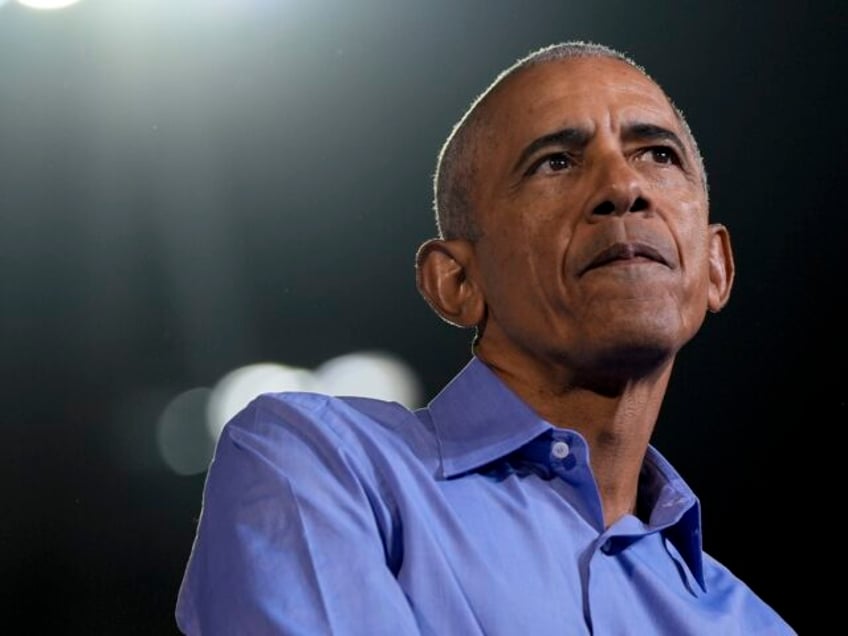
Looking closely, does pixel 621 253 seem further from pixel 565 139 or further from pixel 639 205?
pixel 565 139

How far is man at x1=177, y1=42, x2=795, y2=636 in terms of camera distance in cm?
115

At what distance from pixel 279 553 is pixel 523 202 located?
624 mm

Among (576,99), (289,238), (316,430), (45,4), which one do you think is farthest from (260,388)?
(316,430)

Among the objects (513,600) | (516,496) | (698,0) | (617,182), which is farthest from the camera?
(698,0)

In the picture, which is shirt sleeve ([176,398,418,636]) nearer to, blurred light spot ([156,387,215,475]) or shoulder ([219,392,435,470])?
shoulder ([219,392,435,470])

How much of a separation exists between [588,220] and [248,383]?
86.7 inches

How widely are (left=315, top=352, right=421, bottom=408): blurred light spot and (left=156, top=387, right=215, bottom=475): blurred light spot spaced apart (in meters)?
0.35

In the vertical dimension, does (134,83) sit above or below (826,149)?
above

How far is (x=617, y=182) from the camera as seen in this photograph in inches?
59.2

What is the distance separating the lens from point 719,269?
67.9 inches

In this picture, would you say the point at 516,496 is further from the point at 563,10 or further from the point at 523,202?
the point at 563,10

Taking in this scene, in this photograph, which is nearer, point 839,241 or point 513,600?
point 513,600

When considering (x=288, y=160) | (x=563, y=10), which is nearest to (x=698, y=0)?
(x=563, y=10)

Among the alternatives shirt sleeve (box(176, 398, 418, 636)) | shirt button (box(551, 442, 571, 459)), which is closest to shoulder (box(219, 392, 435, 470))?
shirt sleeve (box(176, 398, 418, 636))
